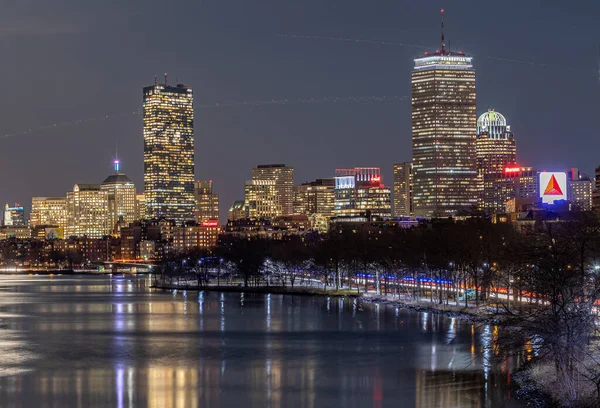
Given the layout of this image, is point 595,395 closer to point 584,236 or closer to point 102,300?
point 584,236

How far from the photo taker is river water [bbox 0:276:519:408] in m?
43.9

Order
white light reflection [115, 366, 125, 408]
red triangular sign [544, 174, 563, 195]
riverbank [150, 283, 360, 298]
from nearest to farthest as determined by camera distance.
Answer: white light reflection [115, 366, 125, 408]
riverbank [150, 283, 360, 298]
red triangular sign [544, 174, 563, 195]

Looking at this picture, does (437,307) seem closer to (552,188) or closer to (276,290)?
(276,290)

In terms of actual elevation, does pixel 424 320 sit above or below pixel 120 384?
above

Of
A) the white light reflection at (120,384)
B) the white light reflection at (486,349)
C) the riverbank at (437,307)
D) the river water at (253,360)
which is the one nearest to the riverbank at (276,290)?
the riverbank at (437,307)

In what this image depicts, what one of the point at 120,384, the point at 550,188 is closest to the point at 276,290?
the point at 550,188

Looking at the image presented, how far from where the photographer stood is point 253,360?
5653 centimetres

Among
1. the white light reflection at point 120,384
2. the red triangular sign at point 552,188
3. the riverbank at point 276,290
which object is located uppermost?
the red triangular sign at point 552,188

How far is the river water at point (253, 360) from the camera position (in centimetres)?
4388

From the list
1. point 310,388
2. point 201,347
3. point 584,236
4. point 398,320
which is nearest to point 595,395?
point 584,236

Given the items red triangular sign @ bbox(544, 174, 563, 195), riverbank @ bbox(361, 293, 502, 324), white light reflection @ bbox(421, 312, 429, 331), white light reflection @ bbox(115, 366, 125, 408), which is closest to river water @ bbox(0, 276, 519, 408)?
white light reflection @ bbox(115, 366, 125, 408)

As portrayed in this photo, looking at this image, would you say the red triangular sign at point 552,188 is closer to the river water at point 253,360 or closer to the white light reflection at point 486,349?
the river water at point 253,360

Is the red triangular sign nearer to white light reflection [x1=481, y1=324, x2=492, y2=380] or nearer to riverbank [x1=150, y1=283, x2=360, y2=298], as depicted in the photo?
riverbank [x1=150, y1=283, x2=360, y2=298]

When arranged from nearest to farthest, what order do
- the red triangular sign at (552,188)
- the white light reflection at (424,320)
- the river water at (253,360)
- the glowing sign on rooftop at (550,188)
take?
the river water at (253,360) < the white light reflection at (424,320) < the red triangular sign at (552,188) < the glowing sign on rooftop at (550,188)
